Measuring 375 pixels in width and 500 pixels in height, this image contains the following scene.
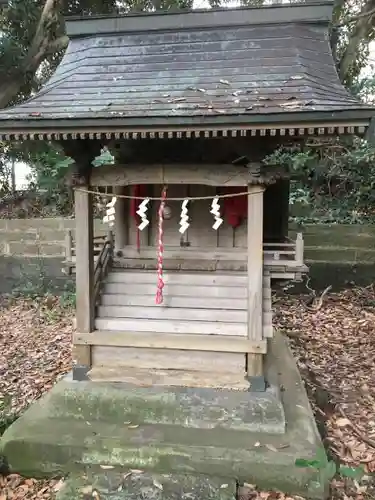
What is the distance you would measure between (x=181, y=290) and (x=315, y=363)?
3.19 metres

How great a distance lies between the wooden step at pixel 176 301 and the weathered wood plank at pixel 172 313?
5 cm

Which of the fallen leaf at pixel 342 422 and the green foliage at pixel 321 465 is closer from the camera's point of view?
the green foliage at pixel 321 465

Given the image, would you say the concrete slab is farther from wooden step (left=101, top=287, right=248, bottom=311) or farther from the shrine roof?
the shrine roof

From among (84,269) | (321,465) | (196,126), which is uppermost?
(196,126)

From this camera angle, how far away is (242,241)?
5797mm

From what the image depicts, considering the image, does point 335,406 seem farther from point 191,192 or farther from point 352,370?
point 191,192

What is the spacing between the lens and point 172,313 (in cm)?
529

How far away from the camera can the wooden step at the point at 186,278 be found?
539 centimetres

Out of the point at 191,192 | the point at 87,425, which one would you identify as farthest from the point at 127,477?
the point at 191,192

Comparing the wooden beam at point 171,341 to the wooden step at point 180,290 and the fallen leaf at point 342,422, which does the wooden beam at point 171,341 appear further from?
the fallen leaf at point 342,422

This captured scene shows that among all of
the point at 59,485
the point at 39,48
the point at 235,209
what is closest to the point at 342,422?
the point at 235,209

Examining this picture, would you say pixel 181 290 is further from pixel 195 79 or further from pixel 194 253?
pixel 195 79

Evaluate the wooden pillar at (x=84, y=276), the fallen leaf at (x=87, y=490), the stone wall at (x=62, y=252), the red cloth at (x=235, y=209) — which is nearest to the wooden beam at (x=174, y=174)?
the wooden pillar at (x=84, y=276)

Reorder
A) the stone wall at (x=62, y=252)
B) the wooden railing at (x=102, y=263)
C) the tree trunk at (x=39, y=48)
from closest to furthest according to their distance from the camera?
the wooden railing at (x=102, y=263) → the stone wall at (x=62, y=252) → the tree trunk at (x=39, y=48)
